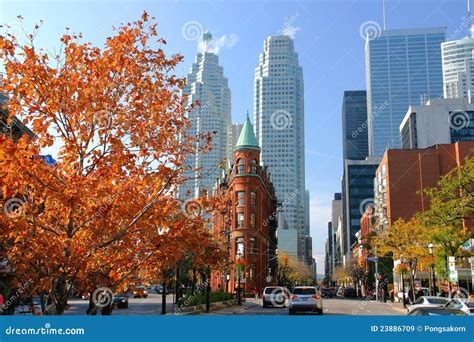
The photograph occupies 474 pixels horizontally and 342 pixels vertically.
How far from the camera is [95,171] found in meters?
8.67

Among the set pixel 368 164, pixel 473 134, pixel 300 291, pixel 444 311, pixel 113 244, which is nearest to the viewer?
pixel 113 244

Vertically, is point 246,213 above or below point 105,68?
above

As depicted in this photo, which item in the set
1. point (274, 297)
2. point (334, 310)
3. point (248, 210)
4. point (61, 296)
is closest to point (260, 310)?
point (274, 297)

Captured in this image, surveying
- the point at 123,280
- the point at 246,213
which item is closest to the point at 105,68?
the point at 123,280

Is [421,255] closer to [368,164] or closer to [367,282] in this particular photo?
[367,282]

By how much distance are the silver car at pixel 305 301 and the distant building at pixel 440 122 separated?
9912 centimetres

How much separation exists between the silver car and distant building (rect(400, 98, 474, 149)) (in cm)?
9912

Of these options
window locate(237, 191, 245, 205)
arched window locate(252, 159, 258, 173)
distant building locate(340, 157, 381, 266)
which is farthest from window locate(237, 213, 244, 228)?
distant building locate(340, 157, 381, 266)

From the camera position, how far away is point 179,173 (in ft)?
31.0

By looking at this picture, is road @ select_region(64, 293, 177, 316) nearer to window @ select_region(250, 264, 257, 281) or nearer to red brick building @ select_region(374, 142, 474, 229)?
window @ select_region(250, 264, 257, 281)

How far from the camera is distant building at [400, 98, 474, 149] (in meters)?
121

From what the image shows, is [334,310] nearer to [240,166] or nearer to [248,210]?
[248,210]

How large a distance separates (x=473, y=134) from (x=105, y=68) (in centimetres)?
13939

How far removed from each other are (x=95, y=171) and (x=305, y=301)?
849 inches
